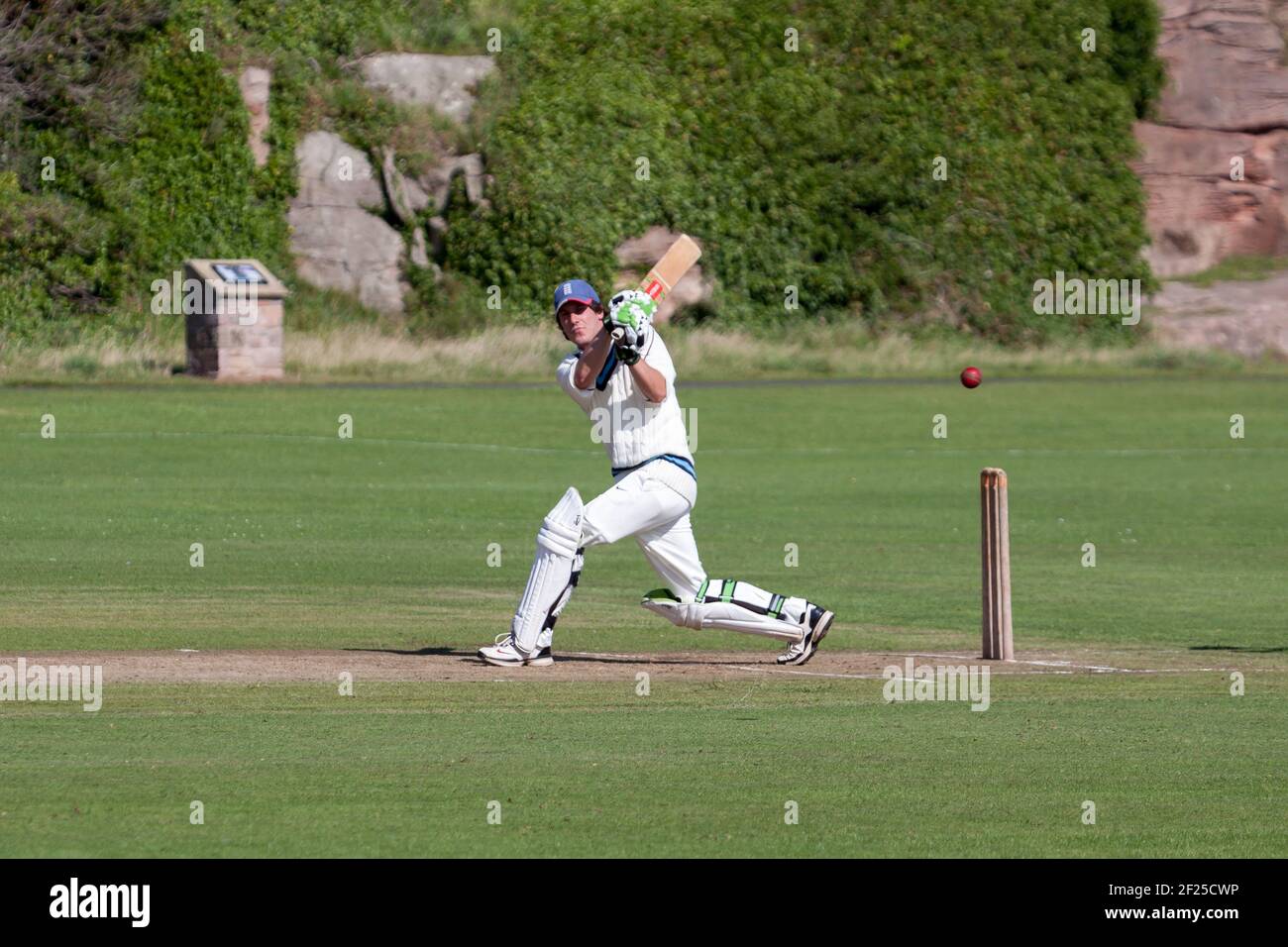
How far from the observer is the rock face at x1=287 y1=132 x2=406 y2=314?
169 feet

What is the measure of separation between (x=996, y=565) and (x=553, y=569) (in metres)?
2.94

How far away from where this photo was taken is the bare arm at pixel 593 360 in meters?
12.8

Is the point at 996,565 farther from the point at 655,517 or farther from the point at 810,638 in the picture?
the point at 655,517

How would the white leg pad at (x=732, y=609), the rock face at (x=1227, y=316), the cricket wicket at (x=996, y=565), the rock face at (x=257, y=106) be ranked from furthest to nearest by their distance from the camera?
the rock face at (x=1227, y=316) < the rock face at (x=257, y=106) < the cricket wicket at (x=996, y=565) < the white leg pad at (x=732, y=609)

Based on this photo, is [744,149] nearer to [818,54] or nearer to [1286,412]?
[818,54]

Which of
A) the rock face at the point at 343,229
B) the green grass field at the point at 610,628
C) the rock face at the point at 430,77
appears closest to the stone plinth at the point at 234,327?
the green grass field at the point at 610,628

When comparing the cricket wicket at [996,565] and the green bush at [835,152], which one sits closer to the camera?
the cricket wicket at [996,565]

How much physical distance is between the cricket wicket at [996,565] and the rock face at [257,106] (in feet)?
129

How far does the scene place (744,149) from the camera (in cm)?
5575

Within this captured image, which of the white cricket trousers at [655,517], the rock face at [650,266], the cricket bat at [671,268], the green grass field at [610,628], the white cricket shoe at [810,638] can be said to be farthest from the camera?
the rock face at [650,266]

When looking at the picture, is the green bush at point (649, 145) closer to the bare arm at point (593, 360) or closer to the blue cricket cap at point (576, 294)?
the blue cricket cap at point (576, 294)

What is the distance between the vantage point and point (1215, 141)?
196 ft

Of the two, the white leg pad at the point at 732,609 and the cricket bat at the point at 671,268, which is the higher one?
the cricket bat at the point at 671,268

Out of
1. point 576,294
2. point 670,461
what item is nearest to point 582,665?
point 670,461
